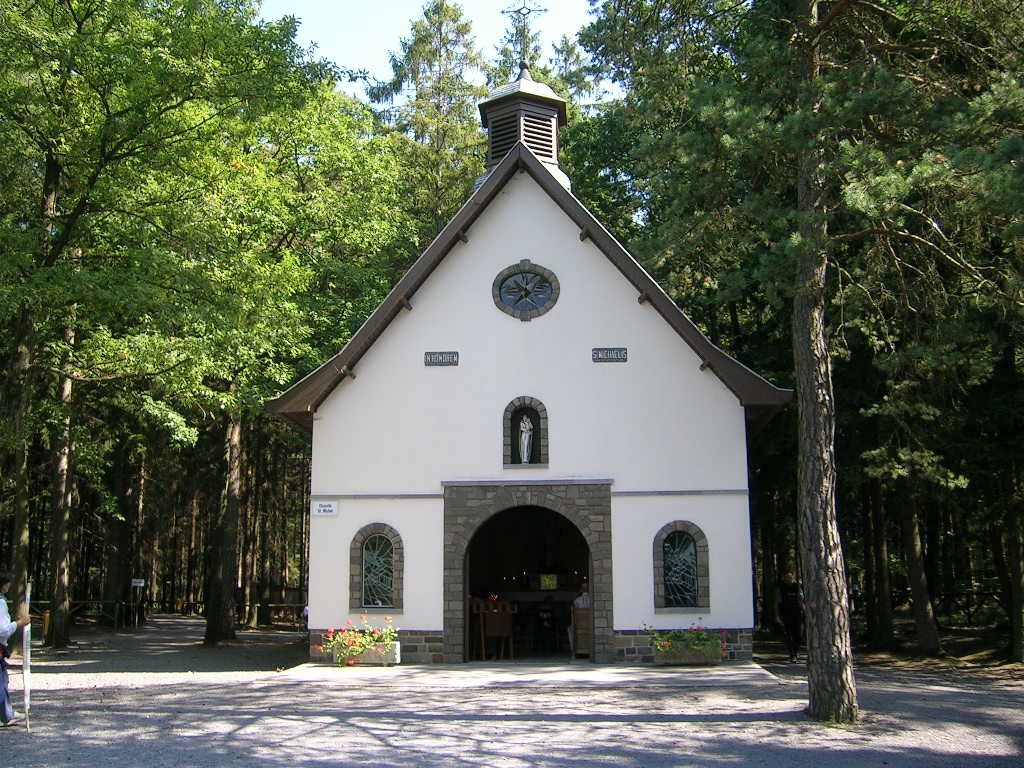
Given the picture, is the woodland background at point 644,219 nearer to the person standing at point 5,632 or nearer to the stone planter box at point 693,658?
the stone planter box at point 693,658

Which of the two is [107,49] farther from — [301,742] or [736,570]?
[736,570]

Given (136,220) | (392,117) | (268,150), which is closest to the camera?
(136,220)

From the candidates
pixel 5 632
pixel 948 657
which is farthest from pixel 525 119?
pixel 948 657

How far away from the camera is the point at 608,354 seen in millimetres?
16125

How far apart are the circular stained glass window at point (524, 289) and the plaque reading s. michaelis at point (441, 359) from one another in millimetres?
1175

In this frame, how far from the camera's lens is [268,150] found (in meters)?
22.1

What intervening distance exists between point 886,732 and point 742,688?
2.89 metres

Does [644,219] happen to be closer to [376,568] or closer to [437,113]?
[437,113]

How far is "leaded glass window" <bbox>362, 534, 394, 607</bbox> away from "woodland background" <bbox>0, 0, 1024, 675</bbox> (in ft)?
13.0

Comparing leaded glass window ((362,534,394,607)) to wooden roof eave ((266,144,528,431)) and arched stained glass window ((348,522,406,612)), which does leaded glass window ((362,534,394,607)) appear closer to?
arched stained glass window ((348,522,406,612))

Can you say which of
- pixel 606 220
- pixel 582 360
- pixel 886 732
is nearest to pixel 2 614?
pixel 886 732

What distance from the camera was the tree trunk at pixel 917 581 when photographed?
751 inches

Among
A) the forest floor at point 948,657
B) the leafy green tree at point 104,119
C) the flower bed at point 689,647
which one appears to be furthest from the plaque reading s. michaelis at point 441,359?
the forest floor at point 948,657

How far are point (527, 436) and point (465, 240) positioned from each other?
3554 millimetres
